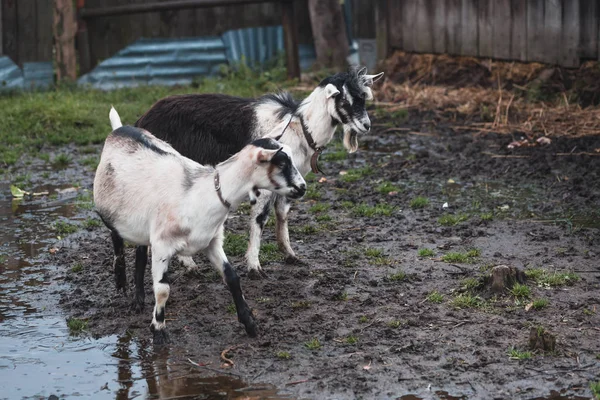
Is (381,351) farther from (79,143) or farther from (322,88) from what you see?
(79,143)

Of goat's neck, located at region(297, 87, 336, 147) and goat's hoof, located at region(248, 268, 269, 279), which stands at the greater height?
goat's neck, located at region(297, 87, 336, 147)

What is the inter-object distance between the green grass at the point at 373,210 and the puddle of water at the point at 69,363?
9.27ft

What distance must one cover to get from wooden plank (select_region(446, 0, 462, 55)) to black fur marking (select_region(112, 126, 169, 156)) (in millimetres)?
7745

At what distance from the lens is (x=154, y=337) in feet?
18.0

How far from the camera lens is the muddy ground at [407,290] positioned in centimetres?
495

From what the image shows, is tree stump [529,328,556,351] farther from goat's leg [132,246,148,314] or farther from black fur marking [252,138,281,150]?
goat's leg [132,246,148,314]

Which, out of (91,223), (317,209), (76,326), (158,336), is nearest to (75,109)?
(91,223)

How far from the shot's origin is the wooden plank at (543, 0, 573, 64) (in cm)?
1114

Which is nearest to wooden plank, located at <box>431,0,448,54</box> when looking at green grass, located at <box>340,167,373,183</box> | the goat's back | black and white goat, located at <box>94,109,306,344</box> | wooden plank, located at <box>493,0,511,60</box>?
wooden plank, located at <box>493,0,511,60</box>

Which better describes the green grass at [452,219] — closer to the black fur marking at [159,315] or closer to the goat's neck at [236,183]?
the goat's neck at [236,183]

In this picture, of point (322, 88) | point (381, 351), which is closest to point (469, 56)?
point (322, 88)

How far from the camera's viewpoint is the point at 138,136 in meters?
6.05

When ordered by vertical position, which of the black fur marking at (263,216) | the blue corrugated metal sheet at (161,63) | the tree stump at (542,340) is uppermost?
the blue corrugated metal sheet at (161,63)

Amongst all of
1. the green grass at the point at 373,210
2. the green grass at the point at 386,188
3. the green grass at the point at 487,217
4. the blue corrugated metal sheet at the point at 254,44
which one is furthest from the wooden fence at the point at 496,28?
the green grass at the point at 373,210
